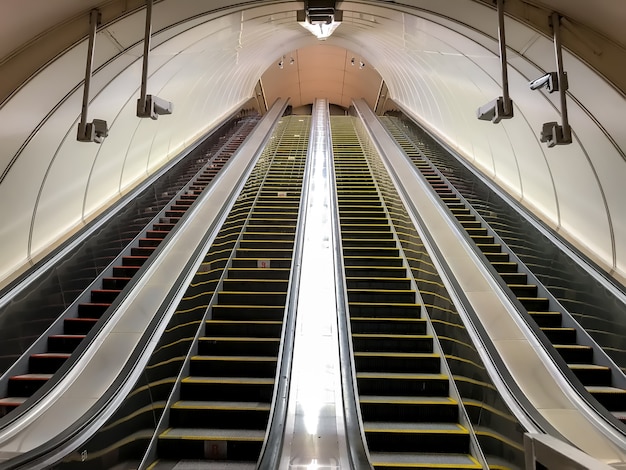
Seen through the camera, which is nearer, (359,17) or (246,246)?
(246,246)

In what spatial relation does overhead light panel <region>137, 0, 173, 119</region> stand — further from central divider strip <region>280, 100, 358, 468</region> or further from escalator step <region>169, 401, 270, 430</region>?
escalator step <region>169, 401, 270, 430</region>

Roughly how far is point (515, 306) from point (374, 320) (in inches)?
57.7

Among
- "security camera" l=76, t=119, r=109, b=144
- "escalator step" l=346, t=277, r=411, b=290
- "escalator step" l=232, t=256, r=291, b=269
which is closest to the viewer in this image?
"security camera" l=76, t=119, r=109, b=144

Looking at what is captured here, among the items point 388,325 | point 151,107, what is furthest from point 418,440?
point 151,107

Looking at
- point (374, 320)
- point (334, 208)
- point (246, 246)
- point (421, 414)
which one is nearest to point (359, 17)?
point (334, 208)

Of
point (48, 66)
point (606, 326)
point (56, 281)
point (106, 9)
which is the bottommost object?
point (606, 326)

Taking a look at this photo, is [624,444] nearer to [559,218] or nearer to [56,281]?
[559,218]

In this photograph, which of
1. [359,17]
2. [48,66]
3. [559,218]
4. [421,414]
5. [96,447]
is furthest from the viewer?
[359,17]

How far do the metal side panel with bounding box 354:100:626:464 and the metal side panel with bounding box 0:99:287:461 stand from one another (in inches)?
119

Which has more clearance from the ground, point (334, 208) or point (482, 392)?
point (334, 208)

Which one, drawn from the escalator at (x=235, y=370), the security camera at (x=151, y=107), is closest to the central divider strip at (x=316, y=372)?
the escalator at (x=235, y=370)

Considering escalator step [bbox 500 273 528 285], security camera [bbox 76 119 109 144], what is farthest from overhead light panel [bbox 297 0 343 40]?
escalator step [bbox 500 273 528 285]

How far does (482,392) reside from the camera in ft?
12.7

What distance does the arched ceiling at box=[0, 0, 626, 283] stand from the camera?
509 centimetres
